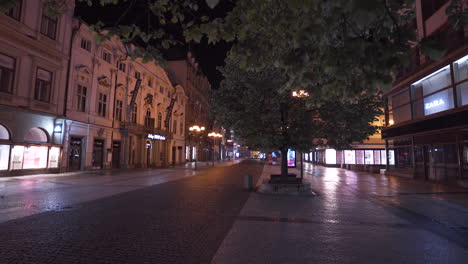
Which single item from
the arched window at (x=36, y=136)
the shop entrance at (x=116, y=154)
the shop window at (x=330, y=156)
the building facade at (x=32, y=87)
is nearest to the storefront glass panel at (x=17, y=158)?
the building facade at (x=32, y=87)

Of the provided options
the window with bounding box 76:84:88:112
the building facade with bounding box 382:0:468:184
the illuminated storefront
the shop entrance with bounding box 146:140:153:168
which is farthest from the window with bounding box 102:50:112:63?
the building facade with bounding box 382:0:468:184

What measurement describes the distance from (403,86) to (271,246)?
21.8 meters

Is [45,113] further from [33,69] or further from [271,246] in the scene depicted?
[271,246]

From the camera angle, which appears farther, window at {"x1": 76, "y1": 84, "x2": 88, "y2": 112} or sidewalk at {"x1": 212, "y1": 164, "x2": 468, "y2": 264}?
window at {"x1": 76, "y1": 84, "x2": 88, "y2": 112}

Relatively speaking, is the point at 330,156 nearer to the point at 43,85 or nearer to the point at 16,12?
the point at 43,85

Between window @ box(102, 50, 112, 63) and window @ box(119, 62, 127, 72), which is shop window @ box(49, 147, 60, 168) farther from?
window @ box(119, 62, 127, 72)

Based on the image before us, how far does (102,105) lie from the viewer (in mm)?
26938

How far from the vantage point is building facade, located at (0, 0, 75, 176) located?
17.5 meters

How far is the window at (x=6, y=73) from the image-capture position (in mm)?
17266

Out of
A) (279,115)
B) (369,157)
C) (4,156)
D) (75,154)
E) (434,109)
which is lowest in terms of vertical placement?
(4,156)

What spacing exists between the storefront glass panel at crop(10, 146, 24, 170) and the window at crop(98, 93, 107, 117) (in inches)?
348

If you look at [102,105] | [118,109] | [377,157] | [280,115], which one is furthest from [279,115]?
[377,157]

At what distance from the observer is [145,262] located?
4570mm

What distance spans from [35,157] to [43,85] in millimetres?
5582
